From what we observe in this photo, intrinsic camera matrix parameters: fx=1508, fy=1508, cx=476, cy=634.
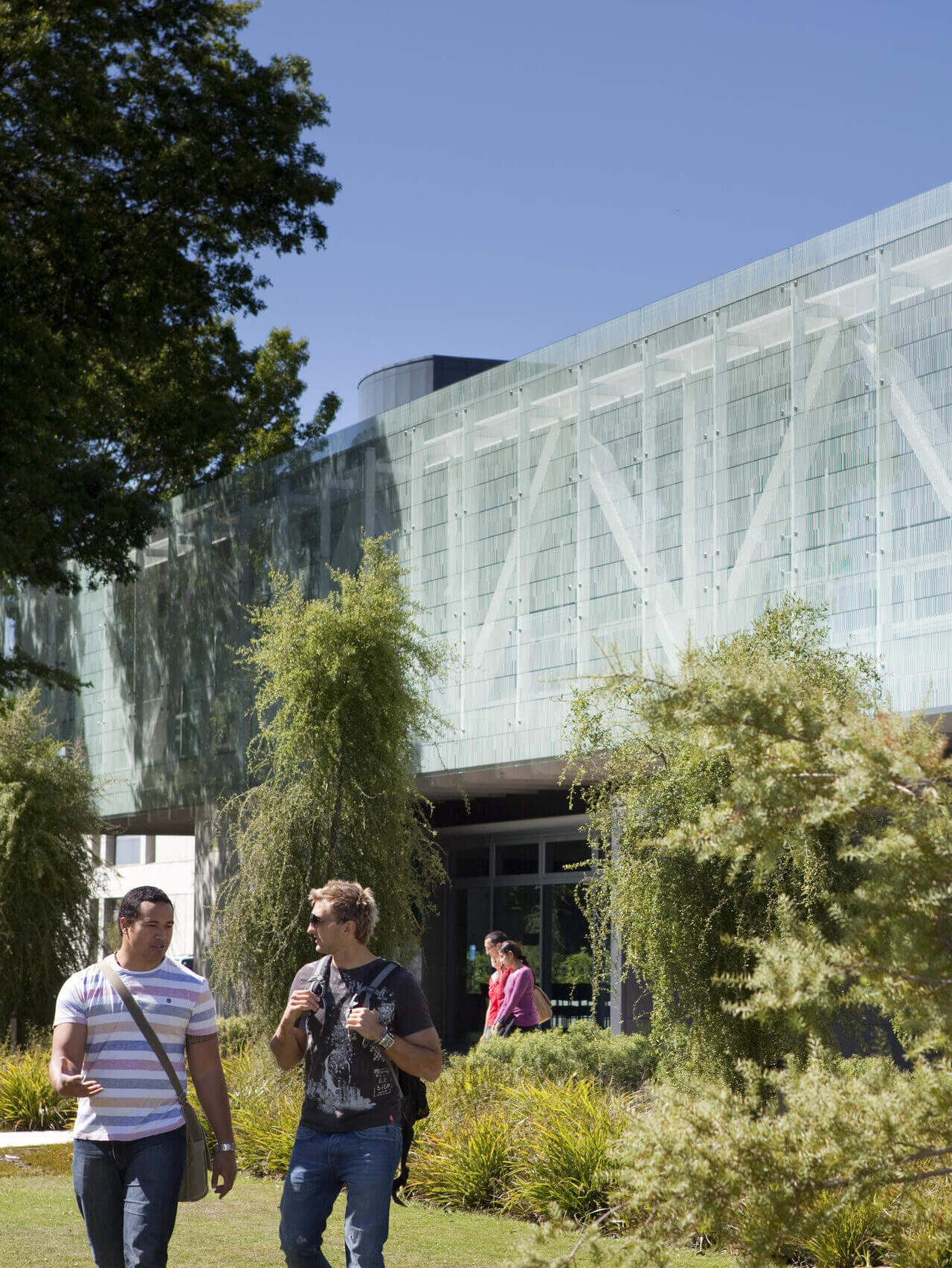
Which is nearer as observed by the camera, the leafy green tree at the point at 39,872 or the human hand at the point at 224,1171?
the human hand at the point at 224,1171

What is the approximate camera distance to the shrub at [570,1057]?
13.1 meters

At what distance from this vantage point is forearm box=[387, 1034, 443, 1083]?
530 centimetres

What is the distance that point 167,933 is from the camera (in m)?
5.67

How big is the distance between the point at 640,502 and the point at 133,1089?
1148 centimetres

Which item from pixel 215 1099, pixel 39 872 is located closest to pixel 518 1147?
pixel 215 1099

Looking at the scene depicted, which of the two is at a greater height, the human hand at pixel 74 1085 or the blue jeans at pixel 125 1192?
the human hand at pixel 74 1085

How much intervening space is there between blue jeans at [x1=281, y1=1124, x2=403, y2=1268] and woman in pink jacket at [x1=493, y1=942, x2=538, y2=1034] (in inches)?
321

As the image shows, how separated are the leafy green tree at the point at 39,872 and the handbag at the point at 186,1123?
44.4 feet

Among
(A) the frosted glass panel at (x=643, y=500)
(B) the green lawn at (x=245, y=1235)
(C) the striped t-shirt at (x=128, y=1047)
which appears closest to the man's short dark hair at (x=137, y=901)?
(C) the striped t-shirt at (x=128, y=1047)

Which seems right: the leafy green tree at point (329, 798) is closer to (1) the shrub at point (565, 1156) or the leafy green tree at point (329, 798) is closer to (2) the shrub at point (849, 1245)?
(1) the shrub at point (565, 1156)

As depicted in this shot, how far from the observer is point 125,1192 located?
17.6 feet

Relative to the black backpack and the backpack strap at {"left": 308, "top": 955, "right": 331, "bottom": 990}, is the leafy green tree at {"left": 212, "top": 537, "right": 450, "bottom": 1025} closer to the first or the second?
the black backpack

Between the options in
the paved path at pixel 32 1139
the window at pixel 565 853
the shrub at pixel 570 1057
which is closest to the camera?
the paved path at pixel 32 1139

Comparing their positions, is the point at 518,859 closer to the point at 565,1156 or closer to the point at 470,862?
the point at 470,862
